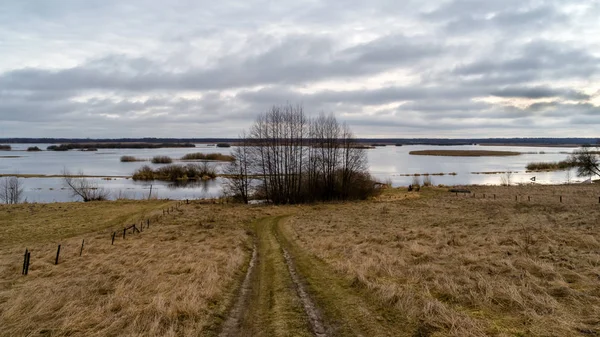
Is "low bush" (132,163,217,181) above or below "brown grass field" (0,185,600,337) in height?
below

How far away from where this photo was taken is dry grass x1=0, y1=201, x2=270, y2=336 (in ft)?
24.7

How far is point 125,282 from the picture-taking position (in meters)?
10.9

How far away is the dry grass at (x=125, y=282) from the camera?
7539 mm

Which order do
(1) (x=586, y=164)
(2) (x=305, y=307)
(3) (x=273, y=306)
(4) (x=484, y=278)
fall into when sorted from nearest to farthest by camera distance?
(2) (x=305, y=307)
(3) (x=273, y=306)
(4) (x=484, y=278)
(1) (x=586, y=164)

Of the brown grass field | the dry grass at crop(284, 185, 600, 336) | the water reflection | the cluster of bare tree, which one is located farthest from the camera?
the water reflection

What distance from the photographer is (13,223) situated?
29.1m

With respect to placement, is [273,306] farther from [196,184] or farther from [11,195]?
[196,184]

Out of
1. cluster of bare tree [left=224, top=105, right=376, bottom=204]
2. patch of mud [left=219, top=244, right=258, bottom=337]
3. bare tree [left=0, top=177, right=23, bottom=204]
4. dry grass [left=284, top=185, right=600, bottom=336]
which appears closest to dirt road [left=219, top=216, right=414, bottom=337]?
patch of mud [left=219, top=244, right=258, bottom=337]

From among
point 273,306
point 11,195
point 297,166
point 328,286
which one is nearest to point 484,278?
point 328,286

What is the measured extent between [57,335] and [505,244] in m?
13.8

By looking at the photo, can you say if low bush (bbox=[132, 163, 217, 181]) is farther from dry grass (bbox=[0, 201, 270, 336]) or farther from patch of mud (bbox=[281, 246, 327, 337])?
patch of mud (bbox=[281, 246, 327, 337])

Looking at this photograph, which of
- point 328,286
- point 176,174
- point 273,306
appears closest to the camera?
point 273,306

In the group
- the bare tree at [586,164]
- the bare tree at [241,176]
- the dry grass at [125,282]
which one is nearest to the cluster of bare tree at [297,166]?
the bare tree at [241,176]

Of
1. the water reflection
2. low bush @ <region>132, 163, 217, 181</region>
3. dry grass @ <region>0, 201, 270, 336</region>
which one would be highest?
dry grass @ <region>0, 201, 270, 336</region>
